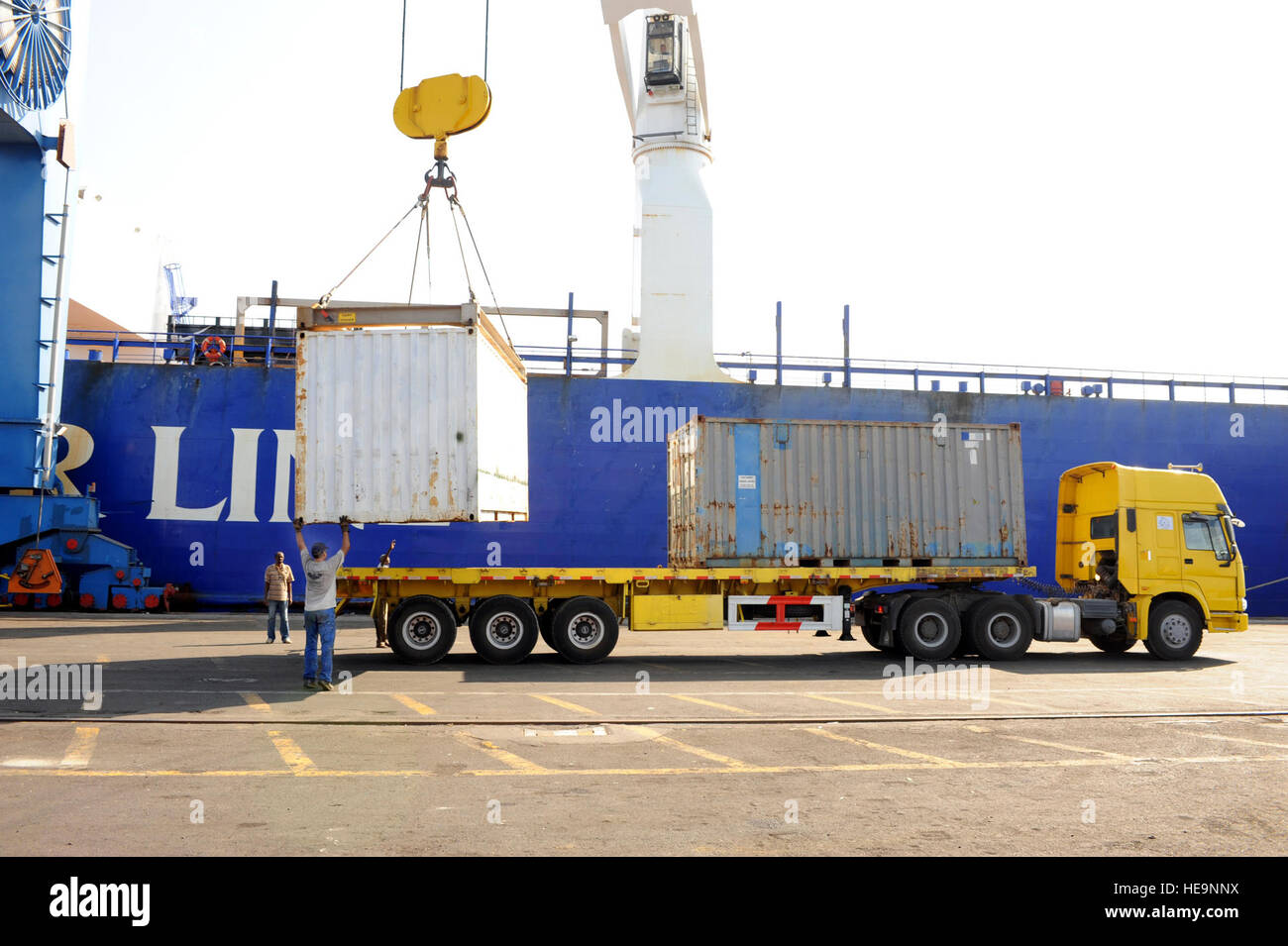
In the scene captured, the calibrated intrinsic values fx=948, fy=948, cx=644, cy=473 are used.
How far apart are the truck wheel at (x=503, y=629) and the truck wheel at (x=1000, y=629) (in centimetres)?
720

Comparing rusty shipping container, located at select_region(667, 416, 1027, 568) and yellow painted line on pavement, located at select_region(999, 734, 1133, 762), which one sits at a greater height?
rusty shipping container, located at select_region(667, 416, 1027, 568)

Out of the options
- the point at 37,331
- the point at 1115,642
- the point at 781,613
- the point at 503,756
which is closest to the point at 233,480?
the point at 37,331

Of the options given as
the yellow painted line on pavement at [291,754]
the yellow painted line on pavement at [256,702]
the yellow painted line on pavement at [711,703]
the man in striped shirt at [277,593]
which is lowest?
the yellow painted line on pavement at [711,703]

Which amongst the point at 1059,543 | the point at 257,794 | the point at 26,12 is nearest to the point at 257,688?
the point at 257,794

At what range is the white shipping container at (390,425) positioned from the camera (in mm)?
12953

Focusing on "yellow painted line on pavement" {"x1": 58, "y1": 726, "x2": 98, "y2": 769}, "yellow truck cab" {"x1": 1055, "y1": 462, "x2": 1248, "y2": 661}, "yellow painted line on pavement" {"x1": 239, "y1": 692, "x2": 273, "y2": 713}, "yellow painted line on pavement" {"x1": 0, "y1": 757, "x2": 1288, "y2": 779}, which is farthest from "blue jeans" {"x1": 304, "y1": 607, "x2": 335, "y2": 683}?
"yellow truck cab" {"x1": 1055, "y1": 462, "x2": 1248, "y2": 661}

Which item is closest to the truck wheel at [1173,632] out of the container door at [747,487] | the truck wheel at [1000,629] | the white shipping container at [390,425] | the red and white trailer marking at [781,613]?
the truck wheel at [1000,629]

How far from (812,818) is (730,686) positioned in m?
6.47

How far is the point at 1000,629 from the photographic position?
51.3 feet

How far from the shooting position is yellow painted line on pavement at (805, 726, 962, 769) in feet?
23.8

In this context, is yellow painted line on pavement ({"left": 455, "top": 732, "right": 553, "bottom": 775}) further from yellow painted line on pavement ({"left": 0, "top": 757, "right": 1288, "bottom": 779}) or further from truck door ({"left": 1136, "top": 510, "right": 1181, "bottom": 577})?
truck door ({"left": 1136, "top": 510, "right": 1181, "bottom": 577})

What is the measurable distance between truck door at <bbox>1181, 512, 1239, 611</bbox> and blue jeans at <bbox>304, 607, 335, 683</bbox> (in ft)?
45.2

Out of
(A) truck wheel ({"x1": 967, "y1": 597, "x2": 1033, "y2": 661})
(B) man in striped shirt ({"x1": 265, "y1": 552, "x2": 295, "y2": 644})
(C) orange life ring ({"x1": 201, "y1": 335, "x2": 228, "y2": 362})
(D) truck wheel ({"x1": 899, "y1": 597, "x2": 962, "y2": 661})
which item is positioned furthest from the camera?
(C) orange life ring ({"x1": 201, "y1": 335, "x2": 228, "y2": 362})

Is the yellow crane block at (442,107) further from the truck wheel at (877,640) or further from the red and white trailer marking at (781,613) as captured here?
the truck wheel at (877,640)
